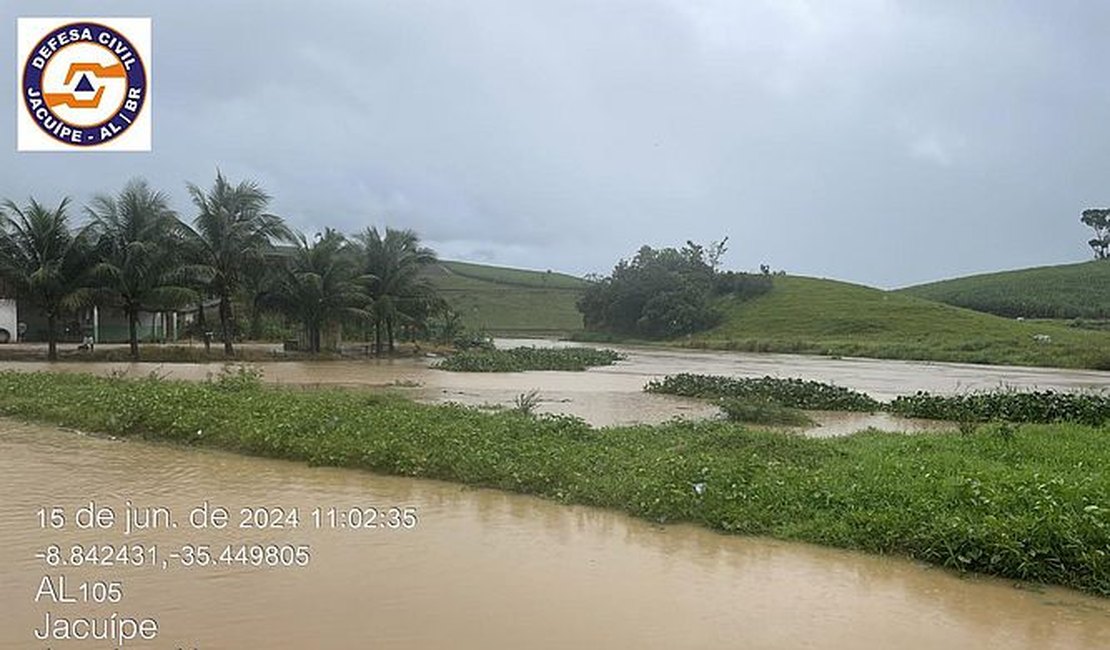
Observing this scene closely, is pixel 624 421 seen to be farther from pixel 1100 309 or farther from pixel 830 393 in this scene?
pixel 1100 309

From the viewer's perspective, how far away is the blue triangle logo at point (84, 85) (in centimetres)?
878

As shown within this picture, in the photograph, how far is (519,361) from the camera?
1205 inches

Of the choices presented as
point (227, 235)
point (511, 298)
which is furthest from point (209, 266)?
point (511, 298)

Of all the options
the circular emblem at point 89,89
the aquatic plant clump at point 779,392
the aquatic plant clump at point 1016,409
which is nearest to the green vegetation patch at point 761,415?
the aquatic plant clump at point 779,392

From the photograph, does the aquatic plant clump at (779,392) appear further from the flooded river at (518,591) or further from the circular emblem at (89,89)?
the circular emblem at (89,89)

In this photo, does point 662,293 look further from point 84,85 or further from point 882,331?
point 84,85

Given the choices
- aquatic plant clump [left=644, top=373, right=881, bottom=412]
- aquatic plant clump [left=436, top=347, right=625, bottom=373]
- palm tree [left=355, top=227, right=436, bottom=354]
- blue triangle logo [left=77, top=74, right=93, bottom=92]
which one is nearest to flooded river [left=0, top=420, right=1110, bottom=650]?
blue triangle logo [left=77, top=74, right=93, bottom=92]

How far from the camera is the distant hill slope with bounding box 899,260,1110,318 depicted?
71.2 meters

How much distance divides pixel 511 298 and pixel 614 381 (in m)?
61.2

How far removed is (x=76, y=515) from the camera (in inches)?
295

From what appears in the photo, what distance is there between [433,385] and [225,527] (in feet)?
48.8

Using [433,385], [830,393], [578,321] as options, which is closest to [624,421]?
[830,393]

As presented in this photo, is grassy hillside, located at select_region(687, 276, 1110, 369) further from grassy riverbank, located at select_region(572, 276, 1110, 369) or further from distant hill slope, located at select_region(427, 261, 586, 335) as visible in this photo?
distant hill slope, located at select_region(427, 261, 586, 335)

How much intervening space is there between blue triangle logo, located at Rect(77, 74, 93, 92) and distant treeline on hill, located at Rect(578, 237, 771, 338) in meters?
57.8
